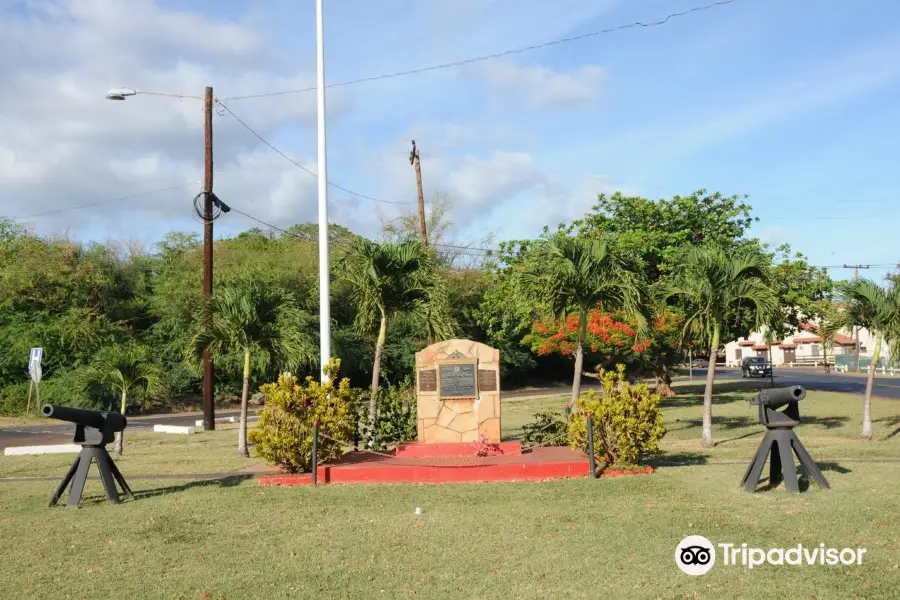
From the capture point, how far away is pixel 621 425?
37.3 ft

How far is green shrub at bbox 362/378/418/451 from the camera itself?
14.2m

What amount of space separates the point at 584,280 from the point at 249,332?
6.18m

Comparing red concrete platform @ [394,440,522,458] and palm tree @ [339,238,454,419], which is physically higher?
palm tree @ [339,238,454,419]

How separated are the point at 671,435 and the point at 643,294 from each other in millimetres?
4301

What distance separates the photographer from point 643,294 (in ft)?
52.2

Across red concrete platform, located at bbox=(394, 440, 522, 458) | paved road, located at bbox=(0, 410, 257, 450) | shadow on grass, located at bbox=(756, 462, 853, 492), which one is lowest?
paved road, located at bbox=(0, 410, 257, 450)

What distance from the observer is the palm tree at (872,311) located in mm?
16891

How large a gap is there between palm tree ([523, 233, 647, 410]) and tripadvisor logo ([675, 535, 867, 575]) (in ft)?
25.4

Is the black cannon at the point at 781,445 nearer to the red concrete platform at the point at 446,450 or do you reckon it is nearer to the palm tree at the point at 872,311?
the red concrete platform at the point at 446,450

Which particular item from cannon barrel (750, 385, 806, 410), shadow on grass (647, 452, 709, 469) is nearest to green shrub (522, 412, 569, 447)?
shadow on grass (647, 452, 709, 469)

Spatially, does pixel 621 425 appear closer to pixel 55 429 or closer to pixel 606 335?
pixel 606 335

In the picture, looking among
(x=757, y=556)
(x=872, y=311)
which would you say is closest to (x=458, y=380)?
(x=757, y=556)

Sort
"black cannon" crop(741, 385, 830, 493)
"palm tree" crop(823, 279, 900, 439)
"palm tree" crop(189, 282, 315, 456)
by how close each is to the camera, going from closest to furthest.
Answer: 1. "black cannon" crop(741, 385, 830, 493)
2. "palm tree" crop(189, 282, 315, 456)
3. "palm tree" crop(823, 279, 900, 439)

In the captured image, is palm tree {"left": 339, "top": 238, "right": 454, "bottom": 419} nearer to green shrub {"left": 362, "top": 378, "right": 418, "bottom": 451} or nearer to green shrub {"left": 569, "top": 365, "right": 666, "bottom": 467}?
green shrub {"left": 362, "top": 378, "right": 418, "bottom": 451}
